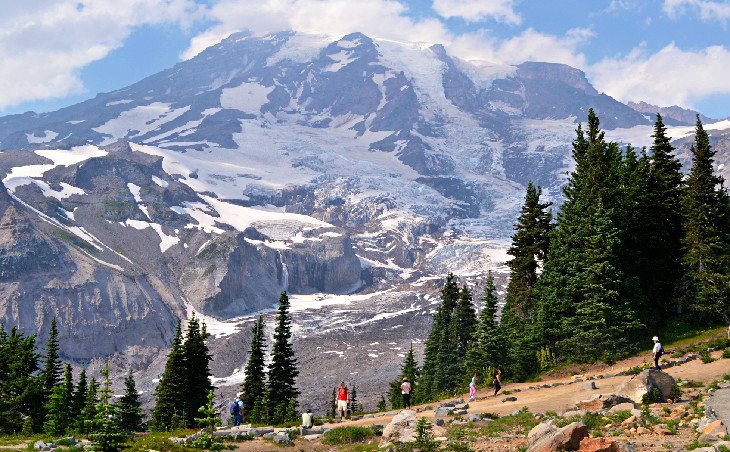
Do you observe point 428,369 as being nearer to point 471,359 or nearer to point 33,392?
point 471,359

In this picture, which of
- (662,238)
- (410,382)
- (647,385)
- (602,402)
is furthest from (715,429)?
(410,382)

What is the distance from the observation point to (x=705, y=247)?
5125 cm

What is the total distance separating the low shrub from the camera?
31.2m

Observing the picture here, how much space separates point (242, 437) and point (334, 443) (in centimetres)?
445

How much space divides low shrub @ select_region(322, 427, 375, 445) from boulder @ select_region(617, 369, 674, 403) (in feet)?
39.2

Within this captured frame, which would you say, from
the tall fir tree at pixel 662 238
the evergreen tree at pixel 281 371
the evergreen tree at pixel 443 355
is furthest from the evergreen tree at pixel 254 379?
the tall fir tree at pixel 662 238

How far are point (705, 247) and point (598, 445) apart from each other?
3638 cm

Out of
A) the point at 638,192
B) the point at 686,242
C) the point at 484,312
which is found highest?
the point at 638,192

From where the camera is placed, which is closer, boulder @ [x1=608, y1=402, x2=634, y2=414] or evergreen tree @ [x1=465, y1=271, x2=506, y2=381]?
boulder @ [x1=608, y1=402, x2=634, y2=414]

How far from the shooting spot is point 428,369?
9319 cm

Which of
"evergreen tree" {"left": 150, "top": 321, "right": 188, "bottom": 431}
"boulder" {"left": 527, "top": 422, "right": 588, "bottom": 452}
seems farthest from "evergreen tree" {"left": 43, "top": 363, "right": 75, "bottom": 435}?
"boulder" {"left": 527, "top": 422, "right": 588, "bottom": 452}

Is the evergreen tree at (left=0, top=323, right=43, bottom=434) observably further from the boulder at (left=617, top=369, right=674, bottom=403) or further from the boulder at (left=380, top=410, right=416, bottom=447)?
the boulder at (left=617, top=369, right=674, bottom=403)

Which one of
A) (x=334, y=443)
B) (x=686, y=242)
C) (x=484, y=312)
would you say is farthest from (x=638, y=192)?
(x=334, y=443)

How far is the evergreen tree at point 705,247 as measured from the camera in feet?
165
